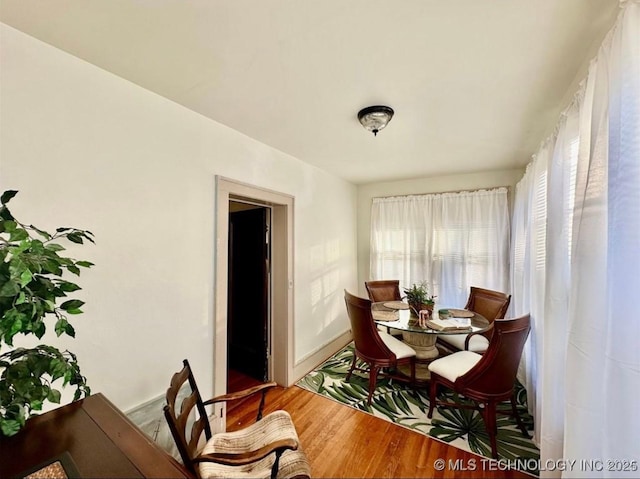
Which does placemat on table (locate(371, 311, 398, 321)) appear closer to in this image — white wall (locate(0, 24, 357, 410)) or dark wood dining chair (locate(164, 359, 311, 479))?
dark wood dining chair (locate(164, 359, 311, 479))

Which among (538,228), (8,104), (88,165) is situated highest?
(8,104)

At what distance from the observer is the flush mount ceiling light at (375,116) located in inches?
74.6

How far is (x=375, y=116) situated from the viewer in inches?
75.9

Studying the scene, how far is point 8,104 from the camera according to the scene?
48.5 inches

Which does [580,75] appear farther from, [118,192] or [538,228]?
[118,192]

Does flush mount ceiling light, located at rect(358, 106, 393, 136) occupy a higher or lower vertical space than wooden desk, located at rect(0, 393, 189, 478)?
higher

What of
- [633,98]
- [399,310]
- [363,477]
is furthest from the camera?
[399,310]

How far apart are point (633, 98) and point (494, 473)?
2.21m

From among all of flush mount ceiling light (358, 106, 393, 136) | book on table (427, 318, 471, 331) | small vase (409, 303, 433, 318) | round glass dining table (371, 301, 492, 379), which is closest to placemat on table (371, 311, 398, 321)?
round glass dining table (371, 301, 492, 379)

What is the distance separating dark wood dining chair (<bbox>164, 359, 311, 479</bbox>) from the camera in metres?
1.16

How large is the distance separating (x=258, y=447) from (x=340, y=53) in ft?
7.18

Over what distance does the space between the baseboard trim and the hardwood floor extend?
18.7 inches

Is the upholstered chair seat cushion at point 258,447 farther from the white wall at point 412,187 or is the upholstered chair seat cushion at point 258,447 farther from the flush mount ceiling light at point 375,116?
the white wall at point 412,187

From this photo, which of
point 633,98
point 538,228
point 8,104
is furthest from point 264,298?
point 633,98
